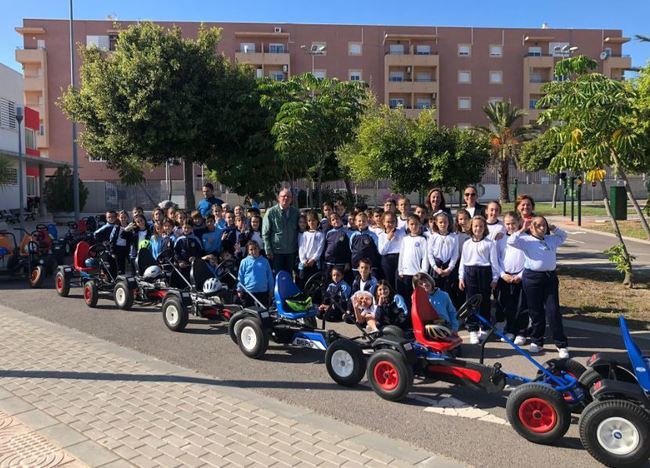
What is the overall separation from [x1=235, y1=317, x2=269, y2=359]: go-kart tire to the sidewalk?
2.44ft

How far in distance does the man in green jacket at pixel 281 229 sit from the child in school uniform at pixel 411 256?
71.6 inches

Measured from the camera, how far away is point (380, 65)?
2179 inches

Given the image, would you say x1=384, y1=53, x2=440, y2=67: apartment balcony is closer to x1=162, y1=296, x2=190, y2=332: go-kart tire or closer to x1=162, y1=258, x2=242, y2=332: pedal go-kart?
x1=162, y1=258, x2=242, y2=332: pedal go-kart

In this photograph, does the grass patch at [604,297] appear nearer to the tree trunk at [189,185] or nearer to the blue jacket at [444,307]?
the blue jacket at [444,307]

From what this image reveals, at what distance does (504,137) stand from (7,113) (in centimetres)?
3256

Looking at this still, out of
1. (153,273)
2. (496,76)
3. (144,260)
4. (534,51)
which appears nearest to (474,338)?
(153,273)

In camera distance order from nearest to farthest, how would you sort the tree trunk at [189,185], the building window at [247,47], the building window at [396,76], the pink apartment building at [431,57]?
the tree trunk at [189,185] → the building window at [247,47] → the pink apartment building at [431,57] → the building window at [396,76]

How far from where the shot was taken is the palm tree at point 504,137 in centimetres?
4056

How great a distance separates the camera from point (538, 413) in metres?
4.25

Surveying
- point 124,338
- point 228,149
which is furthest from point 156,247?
point 228,149

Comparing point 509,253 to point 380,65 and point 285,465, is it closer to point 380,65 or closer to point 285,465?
point 285,465

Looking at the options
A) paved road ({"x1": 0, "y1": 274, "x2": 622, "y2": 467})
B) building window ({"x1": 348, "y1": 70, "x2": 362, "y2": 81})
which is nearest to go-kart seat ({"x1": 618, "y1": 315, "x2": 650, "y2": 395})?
paved road ({"x1": 0, "y1": 274, "x2": 622, "y2": 467})

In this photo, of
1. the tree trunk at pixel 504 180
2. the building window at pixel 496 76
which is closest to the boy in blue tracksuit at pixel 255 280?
the tree trunk at pixel 504 180

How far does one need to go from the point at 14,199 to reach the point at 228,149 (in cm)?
2156
